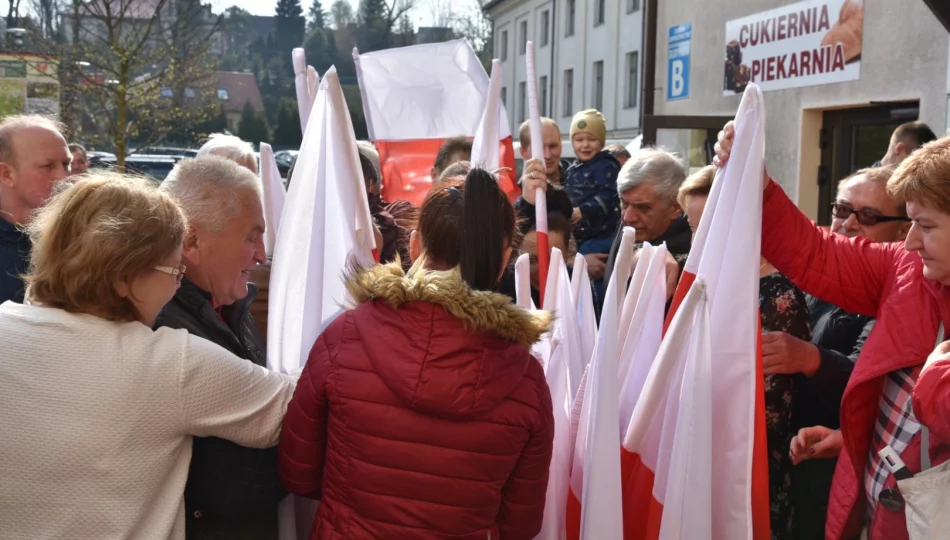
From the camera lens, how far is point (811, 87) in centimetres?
1331

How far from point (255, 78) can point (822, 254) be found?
54712mm

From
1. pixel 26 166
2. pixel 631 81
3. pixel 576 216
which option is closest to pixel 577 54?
pixel 631 81

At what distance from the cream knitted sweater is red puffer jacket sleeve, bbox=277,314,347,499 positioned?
0.20 meters

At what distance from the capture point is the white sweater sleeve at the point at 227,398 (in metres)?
2.03

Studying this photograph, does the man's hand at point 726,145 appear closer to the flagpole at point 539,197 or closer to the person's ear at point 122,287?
the flagpole at point 539,197

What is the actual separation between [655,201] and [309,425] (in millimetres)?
2200

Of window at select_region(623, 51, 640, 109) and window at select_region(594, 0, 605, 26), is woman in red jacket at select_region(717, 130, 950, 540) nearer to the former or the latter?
window at select_region(623, 51, 640, 109)

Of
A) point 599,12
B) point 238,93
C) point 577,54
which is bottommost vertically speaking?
point 238,93

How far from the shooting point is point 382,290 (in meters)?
2.03

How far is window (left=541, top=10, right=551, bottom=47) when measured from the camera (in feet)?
118

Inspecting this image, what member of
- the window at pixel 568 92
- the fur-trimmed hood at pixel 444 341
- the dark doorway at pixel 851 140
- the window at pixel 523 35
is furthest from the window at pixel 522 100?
the fur-trimmed hood at pixel 444 341

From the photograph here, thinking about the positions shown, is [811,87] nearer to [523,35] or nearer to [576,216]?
[576,216]

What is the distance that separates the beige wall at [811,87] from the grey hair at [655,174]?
6.95 metres

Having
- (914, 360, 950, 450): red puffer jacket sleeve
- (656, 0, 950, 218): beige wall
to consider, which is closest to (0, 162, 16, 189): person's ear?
(914, 360, 950, 450): red puffer jacket sleeve
